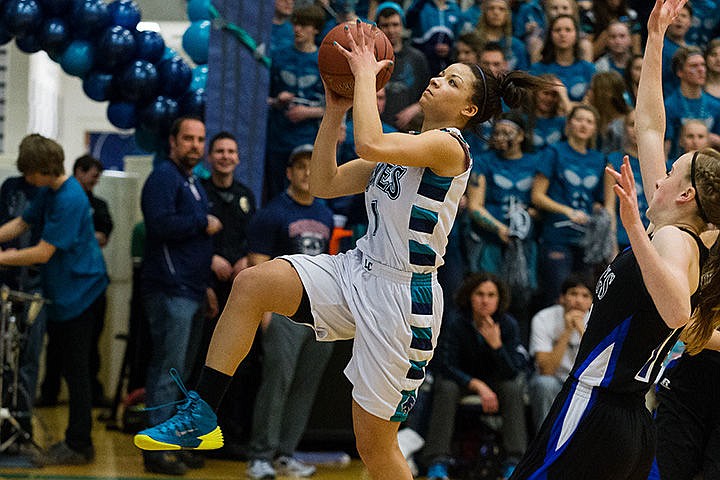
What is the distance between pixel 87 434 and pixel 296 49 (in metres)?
3.28

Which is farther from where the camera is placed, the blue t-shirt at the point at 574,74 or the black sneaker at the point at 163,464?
the blue t-shirt at the point at 574,74

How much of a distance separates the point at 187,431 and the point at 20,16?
478 centimetres

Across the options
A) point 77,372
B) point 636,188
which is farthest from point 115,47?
point 636,188

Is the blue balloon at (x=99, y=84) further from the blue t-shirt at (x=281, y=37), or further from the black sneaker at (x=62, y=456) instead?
the black sneaker at (x=62, y=456)

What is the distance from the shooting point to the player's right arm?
420 centimetres

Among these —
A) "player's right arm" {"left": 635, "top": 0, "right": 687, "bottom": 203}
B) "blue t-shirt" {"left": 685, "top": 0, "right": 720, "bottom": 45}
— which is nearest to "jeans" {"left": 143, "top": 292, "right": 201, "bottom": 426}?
"player's right arm" {"left": 635, "top": 0, "right": 687, "bottom": 203}

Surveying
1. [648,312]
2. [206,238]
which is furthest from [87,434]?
[648,312]

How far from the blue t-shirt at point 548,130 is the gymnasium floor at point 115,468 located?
9.41 ft

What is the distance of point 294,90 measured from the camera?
858cm

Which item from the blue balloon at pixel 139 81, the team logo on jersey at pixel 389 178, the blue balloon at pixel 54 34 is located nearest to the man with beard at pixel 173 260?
the blue balloon at pixel 139 81

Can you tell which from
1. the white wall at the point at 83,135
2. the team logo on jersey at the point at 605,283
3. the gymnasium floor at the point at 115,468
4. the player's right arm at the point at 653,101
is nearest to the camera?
the team logo on jersey at the point at 605,283

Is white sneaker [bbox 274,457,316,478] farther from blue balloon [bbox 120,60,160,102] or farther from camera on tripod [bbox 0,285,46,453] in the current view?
blue balloon [bbox 120,60,160,102]

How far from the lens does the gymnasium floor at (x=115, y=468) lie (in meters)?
7.21

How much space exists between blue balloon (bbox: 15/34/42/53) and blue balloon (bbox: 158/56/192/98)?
2.97ft
